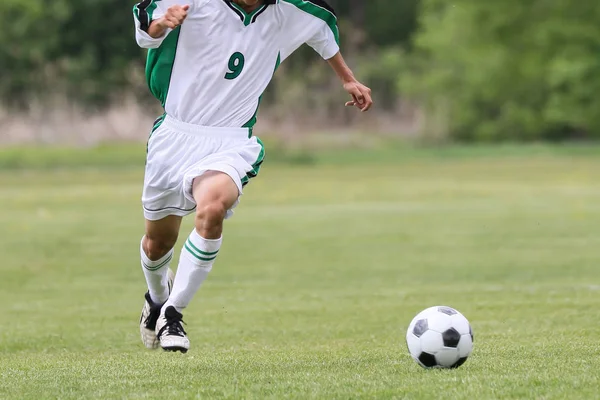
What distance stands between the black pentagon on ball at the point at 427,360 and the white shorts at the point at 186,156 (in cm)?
152

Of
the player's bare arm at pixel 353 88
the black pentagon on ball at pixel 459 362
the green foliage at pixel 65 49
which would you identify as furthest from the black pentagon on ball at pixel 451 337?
the green foliage at pixel 65 49

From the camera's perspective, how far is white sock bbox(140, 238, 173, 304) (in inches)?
334

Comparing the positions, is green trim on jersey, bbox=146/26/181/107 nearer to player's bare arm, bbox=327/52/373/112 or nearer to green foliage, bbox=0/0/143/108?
player's bare arm, bbox=327/52/373/112

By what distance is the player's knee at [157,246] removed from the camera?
327 inches

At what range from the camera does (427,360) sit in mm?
6844

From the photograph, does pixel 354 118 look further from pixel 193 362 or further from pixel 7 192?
pixel 193 362

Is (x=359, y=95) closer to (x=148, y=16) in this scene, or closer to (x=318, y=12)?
(x=318, y=12)

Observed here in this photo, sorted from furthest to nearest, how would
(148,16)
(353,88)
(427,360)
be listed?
1. (353,88)
2. (148,16)
3. (427,360)

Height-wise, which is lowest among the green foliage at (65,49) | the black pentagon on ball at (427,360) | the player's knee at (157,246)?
the green foliage at (65,49)

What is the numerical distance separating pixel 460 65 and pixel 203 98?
5476 cm

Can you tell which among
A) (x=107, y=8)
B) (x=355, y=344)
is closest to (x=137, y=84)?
(x=107, y=8)

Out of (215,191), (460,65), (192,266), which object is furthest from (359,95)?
(460,65)

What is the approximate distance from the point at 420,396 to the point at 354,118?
62.1 meters

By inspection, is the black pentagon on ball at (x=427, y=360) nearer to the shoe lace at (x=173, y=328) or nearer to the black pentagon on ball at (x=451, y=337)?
the black pentagon on ball at (x=451, y=337)
